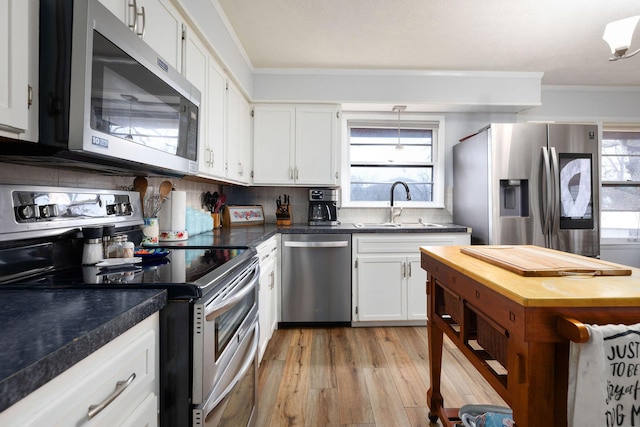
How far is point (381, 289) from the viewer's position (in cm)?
296

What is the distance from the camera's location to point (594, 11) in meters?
2.22

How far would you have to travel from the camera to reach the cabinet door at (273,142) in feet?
10.5

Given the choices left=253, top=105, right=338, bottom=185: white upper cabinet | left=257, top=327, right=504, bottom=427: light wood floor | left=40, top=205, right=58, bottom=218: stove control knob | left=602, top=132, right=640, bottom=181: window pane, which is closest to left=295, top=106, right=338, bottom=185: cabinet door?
left=253, top=105, right=338, bottom=185: white upper cabinet

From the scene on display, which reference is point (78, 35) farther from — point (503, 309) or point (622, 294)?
point (622, 294)

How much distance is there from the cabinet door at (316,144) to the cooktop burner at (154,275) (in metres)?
1.90

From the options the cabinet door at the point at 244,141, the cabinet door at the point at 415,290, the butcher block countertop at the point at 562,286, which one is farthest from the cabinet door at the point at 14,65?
the cabinet door at the point at 415,290

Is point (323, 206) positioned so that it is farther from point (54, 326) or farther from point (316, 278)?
point (54, 326)

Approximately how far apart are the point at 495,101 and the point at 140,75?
10.4 ft

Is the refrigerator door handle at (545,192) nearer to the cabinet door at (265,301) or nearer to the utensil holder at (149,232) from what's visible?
the cabinet door at (265,301)

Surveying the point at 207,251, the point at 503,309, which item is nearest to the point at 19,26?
the point at 207,251

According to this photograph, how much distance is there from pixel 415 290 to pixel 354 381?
1.16 metres

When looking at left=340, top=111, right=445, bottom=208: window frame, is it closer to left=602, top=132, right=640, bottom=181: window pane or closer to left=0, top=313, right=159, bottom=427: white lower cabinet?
left=602, top=132, right=640, bottom=181: window pane

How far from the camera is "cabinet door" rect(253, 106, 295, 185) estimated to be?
321 cm

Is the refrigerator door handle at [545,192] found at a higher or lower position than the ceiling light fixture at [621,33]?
lower
